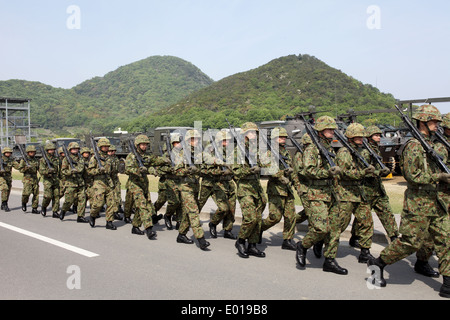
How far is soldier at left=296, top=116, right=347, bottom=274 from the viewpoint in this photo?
5.13m

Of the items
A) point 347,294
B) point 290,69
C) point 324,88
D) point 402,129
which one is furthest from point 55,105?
point 347,294

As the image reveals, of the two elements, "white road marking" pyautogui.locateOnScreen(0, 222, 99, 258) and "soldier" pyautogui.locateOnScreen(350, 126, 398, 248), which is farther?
"white road marking" pyautogui.locateOnScreen(0, 222, 99, 258)

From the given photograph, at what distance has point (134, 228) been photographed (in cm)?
793

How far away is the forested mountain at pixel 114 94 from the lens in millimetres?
98194

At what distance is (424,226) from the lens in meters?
4.40

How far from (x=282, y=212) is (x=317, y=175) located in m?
1.37

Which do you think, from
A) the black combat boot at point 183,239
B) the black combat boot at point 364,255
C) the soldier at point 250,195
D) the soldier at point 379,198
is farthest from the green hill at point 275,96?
the black combat boot at point 364,255

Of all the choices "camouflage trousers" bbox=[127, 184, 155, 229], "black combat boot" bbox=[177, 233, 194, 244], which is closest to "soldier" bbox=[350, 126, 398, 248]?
"black combat boot" bbox=[177, 233, 194, 244]

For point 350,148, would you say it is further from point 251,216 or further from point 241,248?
point 241,248

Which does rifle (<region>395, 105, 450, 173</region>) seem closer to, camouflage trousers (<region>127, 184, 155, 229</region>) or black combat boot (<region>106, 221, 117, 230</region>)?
camouflage trousers (<region>127, 184, 155, 229</region>)

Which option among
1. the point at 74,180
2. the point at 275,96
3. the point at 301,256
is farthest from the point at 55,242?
the point at 275,96

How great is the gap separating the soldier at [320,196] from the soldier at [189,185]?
1.82 meters

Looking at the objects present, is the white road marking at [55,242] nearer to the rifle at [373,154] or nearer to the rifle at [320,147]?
the rifle at [320,147]

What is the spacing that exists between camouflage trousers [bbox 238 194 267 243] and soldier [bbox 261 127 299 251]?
0.29 m
